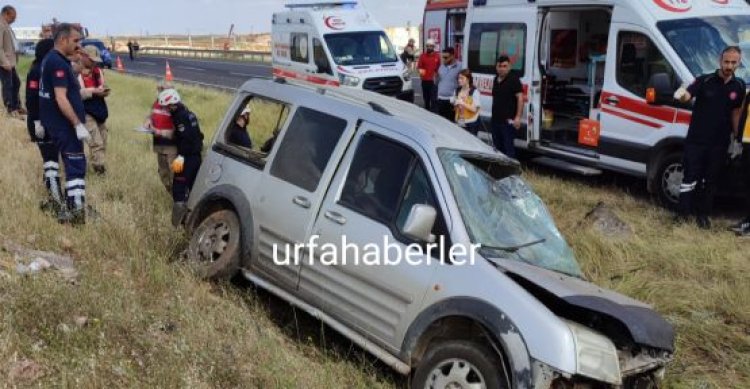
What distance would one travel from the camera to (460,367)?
3.46 meters

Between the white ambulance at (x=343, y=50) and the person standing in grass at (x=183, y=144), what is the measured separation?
8.75m

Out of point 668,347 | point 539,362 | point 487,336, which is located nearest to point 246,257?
point 487,336

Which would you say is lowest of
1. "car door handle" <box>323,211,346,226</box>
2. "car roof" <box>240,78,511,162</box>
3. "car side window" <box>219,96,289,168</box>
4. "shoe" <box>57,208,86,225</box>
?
"shoe" <box>57,208,86,225</box>

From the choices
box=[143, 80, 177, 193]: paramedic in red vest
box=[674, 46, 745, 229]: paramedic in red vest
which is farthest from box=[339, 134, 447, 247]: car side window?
box=[674, 46, 745, 229]: paramedic in red vest

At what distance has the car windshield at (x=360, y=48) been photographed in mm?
15586

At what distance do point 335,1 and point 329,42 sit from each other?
1496mm

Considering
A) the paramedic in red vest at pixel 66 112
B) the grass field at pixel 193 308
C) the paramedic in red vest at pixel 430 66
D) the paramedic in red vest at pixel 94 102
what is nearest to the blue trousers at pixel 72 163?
the paramedic in red vest at pixel 66 112

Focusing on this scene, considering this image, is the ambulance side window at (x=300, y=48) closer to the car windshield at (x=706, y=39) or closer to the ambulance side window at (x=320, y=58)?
the ambulance side window at (x=320, y=58)

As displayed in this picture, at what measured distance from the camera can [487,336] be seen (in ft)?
11.3

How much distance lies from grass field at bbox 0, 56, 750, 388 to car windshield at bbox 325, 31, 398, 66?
346 inches

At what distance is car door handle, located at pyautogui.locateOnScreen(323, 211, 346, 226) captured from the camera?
425 cm

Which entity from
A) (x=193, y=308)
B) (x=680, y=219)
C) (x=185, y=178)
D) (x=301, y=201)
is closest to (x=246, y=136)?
(x=185, y=178)

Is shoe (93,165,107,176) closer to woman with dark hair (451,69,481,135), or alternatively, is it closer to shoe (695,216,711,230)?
woman with dark hair (451,69,481,135)

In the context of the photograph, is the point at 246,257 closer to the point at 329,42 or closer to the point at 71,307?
the point at 71,307
